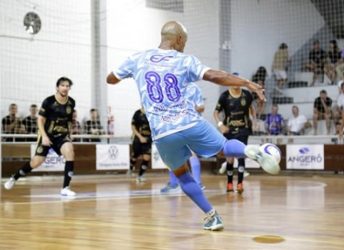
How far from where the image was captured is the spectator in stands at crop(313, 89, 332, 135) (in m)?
17.8

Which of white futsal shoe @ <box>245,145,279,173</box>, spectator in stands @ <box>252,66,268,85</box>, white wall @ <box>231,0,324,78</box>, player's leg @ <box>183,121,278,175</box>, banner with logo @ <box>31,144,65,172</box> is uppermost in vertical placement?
white wall @ <box>231,0,324,78</box>

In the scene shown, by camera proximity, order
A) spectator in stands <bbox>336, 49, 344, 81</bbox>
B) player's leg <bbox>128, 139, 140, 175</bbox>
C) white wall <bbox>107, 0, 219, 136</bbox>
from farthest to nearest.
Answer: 1. spectator in stands <bbox>336, 49, 344, 81</bbox>
2. white wall <bbox>107, 0, 219, 136</bbox>
3. player's leg <bbox>128, 139, 140, 175</bbox>

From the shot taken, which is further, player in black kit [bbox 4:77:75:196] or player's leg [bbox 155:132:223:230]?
player in black kit [bbox 4:77:75:196]

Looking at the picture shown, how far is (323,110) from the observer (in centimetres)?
1806

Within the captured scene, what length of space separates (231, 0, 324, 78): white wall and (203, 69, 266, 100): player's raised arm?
628 inches

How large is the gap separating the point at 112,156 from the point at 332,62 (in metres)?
8.25

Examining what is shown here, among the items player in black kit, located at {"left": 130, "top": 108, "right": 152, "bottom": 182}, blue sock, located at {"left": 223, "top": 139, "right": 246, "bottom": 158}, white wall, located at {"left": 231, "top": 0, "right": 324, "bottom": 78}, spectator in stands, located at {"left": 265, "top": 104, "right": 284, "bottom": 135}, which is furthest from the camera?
white wall, located at {"left": 231, "top": 0, "right": 324, "bottom": 78}

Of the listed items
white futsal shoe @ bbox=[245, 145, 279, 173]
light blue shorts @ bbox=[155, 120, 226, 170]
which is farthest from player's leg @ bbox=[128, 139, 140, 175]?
white futsal shoe @ bbox=[245, 145, 279, 173]

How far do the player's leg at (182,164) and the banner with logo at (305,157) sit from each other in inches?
454

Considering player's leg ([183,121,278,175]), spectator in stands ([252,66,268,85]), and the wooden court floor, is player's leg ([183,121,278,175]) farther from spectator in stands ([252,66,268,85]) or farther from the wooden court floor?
spectator in stands ([252,66,268,85])

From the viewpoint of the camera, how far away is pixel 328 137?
16391 millimetres

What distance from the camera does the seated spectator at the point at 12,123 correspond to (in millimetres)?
15523

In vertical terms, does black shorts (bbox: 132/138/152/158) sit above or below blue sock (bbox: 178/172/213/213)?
above

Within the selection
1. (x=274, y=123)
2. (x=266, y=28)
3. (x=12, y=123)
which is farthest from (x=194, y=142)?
(x=266, y=28)
